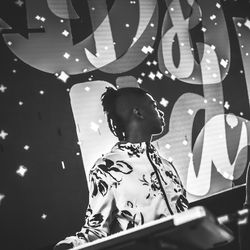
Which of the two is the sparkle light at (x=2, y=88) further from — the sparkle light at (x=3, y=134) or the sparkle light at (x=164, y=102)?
the sparkle light at (x=164, y=102)

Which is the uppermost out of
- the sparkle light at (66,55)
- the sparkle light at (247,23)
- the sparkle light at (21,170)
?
the sparkle light at (66,55)

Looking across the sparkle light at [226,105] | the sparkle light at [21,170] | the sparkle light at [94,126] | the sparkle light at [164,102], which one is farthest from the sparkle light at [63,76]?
the sparkle light at [226,105]

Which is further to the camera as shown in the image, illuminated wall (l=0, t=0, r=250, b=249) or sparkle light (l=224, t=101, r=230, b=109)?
sparkle light (l=224, t=101, r=230, b=109)

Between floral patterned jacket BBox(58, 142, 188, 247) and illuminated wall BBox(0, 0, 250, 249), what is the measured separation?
0.49 metres

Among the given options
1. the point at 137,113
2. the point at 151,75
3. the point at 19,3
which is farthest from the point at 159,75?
the point at 19,3

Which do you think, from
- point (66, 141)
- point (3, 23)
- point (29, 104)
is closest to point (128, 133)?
point (66, 141)

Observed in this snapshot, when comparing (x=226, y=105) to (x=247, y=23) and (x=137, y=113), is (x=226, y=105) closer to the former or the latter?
(x=247, y=23)

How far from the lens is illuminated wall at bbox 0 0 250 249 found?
2.32 metres

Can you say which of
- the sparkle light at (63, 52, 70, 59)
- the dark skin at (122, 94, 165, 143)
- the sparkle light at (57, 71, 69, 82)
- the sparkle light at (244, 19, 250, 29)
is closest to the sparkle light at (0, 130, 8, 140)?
the sparkle light at (57, 71, 69, 82)

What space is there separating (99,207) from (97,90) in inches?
39.9

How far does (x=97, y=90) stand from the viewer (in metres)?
2.60

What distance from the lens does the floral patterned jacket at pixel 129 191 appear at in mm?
1817

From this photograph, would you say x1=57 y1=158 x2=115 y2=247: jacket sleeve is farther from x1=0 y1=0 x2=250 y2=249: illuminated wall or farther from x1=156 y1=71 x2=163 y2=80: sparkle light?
x1=156 y1=71 x2=163 y2=80: sparkle light

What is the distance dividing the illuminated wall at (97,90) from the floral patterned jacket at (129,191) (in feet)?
Result: 1.62
